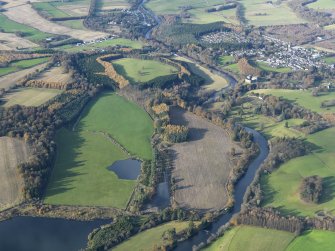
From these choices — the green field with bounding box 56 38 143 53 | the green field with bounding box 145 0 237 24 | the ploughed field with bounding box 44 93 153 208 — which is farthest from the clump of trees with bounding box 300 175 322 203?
the green field with bounding box 145 0 237 24

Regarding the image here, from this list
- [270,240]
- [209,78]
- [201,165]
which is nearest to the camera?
[270,240]

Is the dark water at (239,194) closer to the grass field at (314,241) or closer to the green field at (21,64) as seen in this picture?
the grass field at (314,241)

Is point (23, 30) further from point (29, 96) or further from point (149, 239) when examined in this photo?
point (149, 239)

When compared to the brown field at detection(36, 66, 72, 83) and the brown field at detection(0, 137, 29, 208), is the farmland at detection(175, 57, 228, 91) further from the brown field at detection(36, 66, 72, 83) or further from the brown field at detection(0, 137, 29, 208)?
the brown field at detection(0, 137, 29, 208)

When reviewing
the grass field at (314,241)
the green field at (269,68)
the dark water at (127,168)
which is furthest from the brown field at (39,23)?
the grass field at (314,241)

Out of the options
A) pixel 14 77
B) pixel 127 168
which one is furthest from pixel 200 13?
pixel 127 168

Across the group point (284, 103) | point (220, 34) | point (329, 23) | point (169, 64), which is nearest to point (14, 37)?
point (169, 64)
